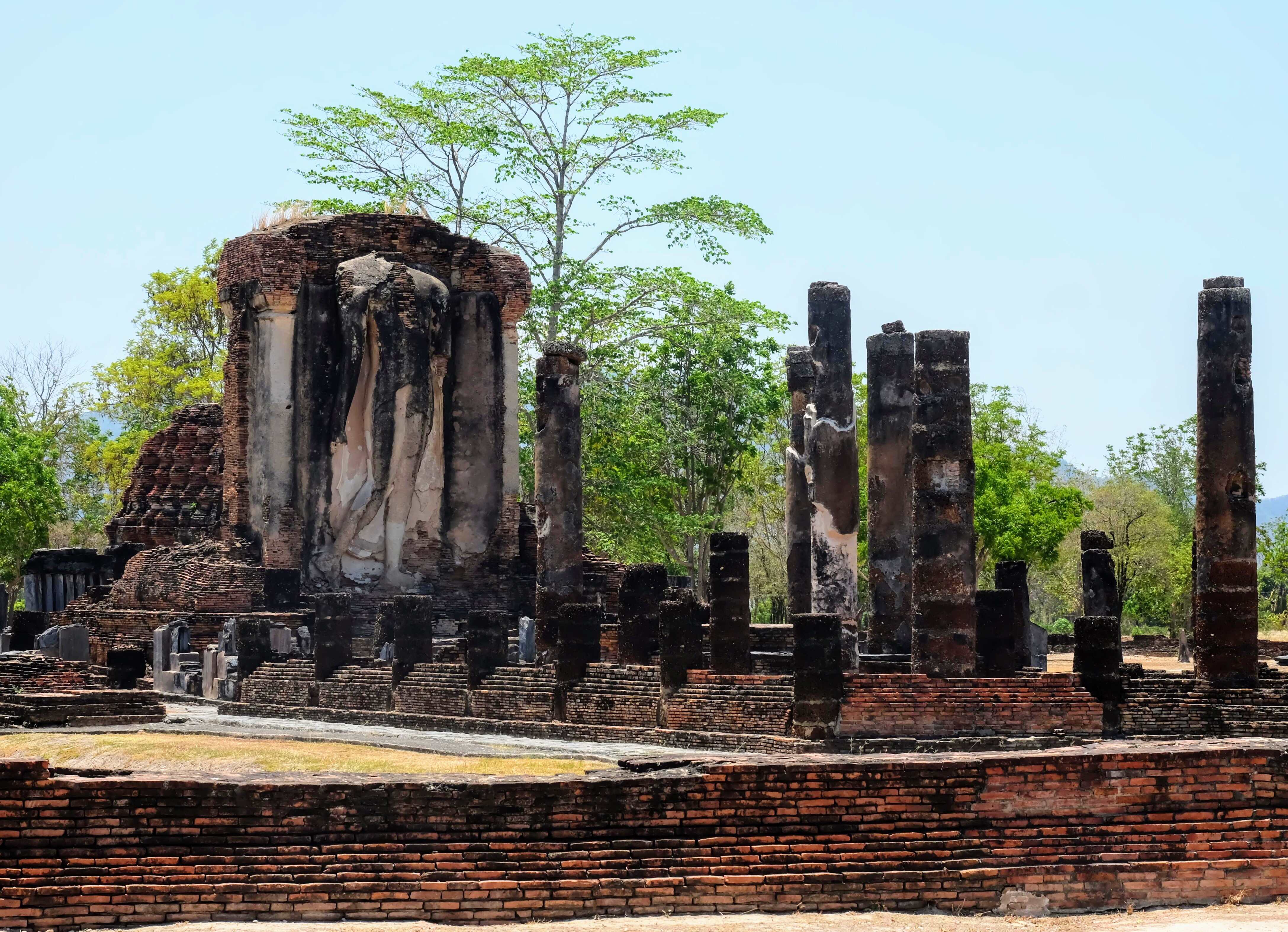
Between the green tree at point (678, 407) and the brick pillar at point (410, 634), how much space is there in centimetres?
1408

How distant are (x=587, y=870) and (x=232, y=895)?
1916 millimetres

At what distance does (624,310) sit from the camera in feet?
117

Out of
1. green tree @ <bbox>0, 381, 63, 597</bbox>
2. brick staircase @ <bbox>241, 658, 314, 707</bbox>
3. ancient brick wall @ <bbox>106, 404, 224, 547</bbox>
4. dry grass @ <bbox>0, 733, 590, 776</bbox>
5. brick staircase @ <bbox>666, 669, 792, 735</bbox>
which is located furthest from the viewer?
green tree @ <bbox>0, 381, 63, 597</bbox>

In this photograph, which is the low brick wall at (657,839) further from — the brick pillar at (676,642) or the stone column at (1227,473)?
the brick pillar at (676,642)

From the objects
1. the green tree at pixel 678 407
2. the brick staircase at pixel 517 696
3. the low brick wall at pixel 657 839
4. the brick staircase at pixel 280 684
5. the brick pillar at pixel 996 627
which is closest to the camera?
the low brick wall at pixel 657 839

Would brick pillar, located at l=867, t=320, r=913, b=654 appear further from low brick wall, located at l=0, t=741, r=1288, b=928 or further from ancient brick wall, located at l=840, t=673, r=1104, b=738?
low brick wall, located at l=0, t=741, r=1288, b=928

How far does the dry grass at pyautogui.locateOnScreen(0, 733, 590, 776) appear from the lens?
1380 centimetres

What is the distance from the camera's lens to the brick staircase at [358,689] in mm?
20656

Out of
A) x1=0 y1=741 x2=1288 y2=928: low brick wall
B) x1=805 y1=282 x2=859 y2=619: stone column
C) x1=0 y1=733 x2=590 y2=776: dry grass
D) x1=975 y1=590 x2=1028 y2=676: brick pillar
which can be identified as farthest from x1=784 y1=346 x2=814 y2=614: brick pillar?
x1=0 y1=741 x2=1288 y2=928: low brick wall

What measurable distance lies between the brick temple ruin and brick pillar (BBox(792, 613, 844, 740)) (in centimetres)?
4

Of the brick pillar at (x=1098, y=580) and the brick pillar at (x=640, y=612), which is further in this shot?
the brick pillar at (x=1098, y=580)

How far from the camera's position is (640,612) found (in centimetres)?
2038

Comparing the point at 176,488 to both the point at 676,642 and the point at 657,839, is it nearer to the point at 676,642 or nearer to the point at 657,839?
the point at 676,642

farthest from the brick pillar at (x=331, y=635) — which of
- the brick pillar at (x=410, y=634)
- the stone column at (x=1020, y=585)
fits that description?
the stone column at (x=1020, y=585)
